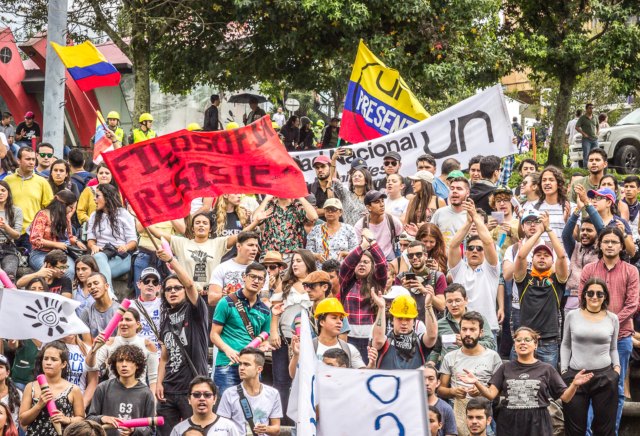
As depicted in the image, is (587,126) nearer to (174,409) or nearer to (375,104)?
(375,104)

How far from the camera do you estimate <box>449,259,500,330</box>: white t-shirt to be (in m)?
11.4

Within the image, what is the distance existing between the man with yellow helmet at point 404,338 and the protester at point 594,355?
123 centimetres

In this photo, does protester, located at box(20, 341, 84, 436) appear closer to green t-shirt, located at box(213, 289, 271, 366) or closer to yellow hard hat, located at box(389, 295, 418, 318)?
green t-shirt, located at box(213, 289, 271, 366)

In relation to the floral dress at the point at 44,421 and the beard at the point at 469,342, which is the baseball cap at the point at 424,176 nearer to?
the beard at the point at 469,342

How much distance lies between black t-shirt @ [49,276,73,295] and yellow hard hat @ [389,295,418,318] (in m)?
3.52

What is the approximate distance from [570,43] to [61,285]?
1565cm

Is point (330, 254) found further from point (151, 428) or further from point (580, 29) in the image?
point (580, 29)

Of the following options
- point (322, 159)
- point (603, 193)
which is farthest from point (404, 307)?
point (322, 159)

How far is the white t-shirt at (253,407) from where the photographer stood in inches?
387

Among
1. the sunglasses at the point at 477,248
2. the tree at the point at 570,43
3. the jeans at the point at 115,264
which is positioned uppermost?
the tree at the point at 570,43

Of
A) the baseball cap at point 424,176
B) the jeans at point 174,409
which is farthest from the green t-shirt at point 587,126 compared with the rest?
the jeans at point 174,409

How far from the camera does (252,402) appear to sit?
9.88 meters

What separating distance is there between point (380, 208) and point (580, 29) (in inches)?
583

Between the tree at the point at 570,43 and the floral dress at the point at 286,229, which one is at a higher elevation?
the tree at the point at 570,43
